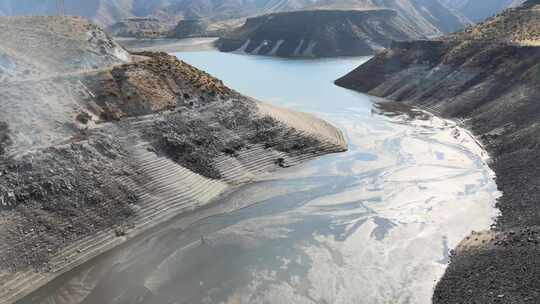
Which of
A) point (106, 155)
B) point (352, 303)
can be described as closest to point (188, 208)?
point (106, 155)

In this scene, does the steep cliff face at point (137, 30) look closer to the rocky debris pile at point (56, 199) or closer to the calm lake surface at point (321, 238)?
the calm lake surface at point (321, 238)

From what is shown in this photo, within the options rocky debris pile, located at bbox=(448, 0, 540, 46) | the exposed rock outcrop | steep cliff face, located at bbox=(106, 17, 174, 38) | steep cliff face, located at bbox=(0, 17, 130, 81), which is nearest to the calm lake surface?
steep cliff face, located at bbox=(0, 17, 130, 81)

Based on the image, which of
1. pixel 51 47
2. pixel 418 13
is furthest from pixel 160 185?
pixel 418 13

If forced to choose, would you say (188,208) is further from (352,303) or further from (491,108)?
(491,108)

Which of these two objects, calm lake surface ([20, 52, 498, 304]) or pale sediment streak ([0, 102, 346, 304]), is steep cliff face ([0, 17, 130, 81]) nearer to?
pale sediment streak ([0, 102, 346, 304])

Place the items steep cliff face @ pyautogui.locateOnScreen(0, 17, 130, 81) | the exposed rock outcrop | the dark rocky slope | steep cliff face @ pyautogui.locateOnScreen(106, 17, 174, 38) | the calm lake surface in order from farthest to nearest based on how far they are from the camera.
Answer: steep cliff face @ pyautogui.locateOnScreen(106, 17, 174, 38), the exposed rock outcrop, steep cliff face @ pyautogui.locateOnScreen(0, 17, 130, 81), the calm lake surface, the dark rocky slope

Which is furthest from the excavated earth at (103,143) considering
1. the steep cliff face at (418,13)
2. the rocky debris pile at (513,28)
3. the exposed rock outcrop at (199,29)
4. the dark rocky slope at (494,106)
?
the exposed rock outcrop at (199,29)
